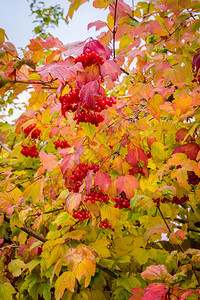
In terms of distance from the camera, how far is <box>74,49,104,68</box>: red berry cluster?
50.1 inches

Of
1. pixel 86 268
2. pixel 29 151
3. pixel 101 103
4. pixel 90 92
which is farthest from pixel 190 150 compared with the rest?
pixel 29 151

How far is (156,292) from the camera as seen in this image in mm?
1126

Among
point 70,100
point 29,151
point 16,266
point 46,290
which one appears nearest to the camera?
point 70,100

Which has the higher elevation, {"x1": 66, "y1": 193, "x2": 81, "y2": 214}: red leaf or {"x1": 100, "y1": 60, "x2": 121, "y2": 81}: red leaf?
{"x1": 100, "y1": 60, "x2": 121, "y2": 81}: red leaf

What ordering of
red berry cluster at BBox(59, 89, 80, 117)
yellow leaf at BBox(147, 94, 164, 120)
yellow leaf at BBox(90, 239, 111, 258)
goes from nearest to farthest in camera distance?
red berry cluster at BBox(59, 89, 80, 117), yellow leaf at BBox(147, 94, 164, 120), yellow leaf at BBox(90, 239, 111, 258)

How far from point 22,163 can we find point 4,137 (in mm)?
651

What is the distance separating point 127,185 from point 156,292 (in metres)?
0.59

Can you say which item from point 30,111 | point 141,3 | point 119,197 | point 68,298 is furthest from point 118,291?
point 141,3

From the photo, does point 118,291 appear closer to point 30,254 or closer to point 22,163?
point 30,254

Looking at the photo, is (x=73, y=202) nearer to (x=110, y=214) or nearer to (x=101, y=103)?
(x=110, y=214)

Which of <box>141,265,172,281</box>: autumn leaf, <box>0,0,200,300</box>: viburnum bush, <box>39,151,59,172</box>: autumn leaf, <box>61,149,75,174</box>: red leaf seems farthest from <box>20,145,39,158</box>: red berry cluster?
<box>141,265,172,281</box>: autumn leaf

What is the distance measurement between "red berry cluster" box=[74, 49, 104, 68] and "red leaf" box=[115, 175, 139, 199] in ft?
2.23

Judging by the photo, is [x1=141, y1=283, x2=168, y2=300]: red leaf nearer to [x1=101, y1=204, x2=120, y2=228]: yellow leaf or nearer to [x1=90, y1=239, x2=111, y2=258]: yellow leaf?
[x1=101, y1=204, x2=120, y2=228]: yellow leaf

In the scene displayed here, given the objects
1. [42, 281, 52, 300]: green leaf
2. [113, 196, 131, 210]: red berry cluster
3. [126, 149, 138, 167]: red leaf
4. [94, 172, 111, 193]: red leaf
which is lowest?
[42, 281, 52, 300]: green leaf
